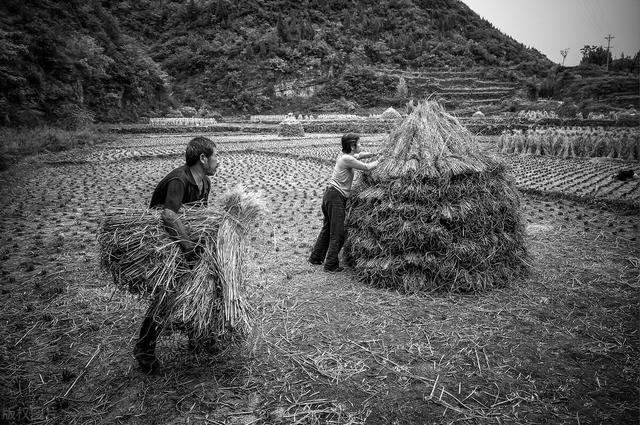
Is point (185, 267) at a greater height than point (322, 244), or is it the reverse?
point (185, 267)

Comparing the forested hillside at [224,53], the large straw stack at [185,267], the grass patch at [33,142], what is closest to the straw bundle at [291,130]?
the grass patch at [33,142]

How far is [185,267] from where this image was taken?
251 cm

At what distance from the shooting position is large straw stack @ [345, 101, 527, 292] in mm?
4004

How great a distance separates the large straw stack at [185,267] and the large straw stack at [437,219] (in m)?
2.09

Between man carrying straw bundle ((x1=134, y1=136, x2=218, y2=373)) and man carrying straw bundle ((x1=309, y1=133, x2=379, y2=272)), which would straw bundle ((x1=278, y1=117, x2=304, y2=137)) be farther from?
man carrying straw bundle ((x1=134, y1=136, x2=218, y2=373))

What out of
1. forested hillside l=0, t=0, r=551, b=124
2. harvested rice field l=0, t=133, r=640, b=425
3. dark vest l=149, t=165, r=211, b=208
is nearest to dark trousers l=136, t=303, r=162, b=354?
harvested rice field l=0, t=133, r=640, b=425

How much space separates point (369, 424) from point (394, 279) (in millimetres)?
2039

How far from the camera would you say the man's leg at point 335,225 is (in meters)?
4.52

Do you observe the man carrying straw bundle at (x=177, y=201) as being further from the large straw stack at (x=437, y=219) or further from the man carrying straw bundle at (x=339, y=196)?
the large straw stack at (x=437, y=219)

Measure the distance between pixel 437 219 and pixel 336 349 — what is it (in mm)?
1827

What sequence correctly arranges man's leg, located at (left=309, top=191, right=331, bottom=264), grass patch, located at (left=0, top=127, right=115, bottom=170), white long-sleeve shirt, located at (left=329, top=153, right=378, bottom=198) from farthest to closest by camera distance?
grass patch, located at (left=0, top=127, right=115, bottom=170) → man's leg, located at (left=309, top=191, right=331, bottom=264) → white long-sleeve shirt, located at (left=329, top=153, right=378, bottom=198)

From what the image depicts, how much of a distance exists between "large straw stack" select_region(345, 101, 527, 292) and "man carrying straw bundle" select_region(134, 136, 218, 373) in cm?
217

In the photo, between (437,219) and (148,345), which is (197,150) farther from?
(437,219)

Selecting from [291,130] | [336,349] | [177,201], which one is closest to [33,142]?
[291,130]
